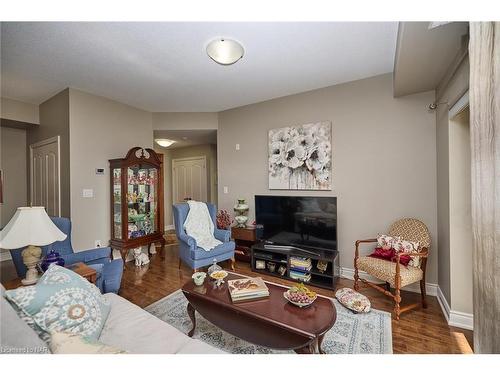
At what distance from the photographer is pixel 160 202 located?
11.7ft

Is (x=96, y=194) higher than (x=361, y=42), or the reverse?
(x=361, y=42)

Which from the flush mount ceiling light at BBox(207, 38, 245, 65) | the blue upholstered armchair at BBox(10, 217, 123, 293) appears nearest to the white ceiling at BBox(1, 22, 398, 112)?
the flush mount ceiling light at BBox(207, 38, 245, 65)

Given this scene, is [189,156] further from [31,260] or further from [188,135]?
[31,260]

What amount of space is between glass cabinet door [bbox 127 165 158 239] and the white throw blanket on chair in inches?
31.5

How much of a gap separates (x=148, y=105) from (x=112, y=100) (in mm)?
509

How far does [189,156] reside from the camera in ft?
19.1

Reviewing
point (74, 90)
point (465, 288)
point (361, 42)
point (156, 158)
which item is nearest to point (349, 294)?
point (465, 288)

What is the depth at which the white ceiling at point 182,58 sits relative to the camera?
1.82 metres

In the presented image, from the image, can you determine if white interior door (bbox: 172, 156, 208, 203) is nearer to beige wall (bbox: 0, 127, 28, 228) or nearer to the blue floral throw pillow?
beige wall (bbox: 0, 127, 28, 228)

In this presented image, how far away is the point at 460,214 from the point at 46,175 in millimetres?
5238

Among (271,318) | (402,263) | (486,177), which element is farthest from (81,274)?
(402,263)

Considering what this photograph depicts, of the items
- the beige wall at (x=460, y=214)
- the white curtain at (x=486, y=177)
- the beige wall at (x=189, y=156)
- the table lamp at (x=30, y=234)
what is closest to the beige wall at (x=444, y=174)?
the beige wall at (x=460, y=214)

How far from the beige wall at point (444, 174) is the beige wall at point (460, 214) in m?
0.05

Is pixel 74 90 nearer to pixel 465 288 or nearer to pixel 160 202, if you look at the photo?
pixel 160 202
